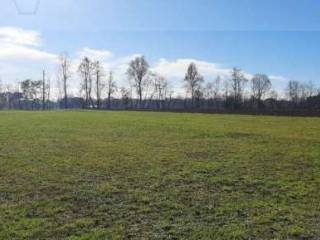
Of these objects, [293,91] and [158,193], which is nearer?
[158,193]

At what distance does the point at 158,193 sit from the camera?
1089cm

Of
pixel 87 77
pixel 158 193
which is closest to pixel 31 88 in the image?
pixel 87 77

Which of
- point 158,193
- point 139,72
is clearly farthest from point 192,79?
point 158,193

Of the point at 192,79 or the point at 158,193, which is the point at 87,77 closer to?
the point at 192,79

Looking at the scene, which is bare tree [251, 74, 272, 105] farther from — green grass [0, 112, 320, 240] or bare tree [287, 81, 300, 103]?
green grass [0, 112, 320, 240]

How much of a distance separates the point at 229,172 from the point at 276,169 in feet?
6.34

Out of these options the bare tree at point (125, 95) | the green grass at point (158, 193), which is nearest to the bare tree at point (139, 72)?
the bare tree at point (125, 95)

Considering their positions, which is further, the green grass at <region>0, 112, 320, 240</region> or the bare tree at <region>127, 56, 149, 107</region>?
the bare tree at <region>127, 56, 149, 107</region>

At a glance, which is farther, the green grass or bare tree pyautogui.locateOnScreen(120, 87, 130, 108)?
bare tree pyautogui.locateOnScreen(120, 87, 130, 108)

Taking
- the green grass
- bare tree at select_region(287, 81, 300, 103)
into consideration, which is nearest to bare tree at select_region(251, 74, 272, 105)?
bare tree at select_region(287, 81, 300, 103)

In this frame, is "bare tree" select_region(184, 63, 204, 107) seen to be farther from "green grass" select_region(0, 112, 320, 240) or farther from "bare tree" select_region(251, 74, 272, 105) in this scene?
"green grass" select_region(0, 112, 320, 240)

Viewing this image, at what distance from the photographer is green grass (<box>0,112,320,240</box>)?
315 inches

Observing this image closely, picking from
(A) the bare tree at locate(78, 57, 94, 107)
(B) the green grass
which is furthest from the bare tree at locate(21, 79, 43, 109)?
(B) the green grass

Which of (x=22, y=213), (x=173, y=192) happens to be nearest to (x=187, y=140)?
(x=173, y=192)
